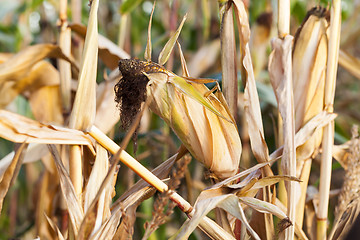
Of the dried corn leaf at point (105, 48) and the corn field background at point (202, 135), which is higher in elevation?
the dried corn leaf at point (105, 48)

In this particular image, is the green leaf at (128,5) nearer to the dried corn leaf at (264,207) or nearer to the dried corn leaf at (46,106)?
the dried corn leaf at (46,106)

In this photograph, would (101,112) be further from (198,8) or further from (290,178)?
(198,8)

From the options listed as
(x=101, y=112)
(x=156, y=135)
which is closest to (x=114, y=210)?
(x=101, y=112)

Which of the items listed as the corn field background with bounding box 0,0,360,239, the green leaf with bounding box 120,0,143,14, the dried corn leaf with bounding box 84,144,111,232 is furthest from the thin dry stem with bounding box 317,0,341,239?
the green leaf with bounding box 120,0,143,14

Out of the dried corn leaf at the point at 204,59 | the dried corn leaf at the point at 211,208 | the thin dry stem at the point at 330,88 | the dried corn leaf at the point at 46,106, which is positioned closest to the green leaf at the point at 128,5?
the dried corn leaf at the point at 46,106

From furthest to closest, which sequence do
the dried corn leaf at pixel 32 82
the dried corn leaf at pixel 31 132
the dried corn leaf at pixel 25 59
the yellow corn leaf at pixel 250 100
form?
the dried corn leaf at pixel 32 82, the dried corn leaf at pixel 25 59, the yellow corn leaf at pixel 250 100, the dried corn leaf at pixel 31 132

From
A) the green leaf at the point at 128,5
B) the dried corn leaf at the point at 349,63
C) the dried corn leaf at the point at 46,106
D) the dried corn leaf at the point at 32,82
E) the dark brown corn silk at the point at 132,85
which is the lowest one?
the dried corn leaf at the point at 349,63

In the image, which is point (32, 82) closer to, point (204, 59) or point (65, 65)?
point (65, 65)

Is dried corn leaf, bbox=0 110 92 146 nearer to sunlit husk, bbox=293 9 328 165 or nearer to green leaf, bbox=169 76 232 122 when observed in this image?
green leaf, bbox=169 76 232 122
